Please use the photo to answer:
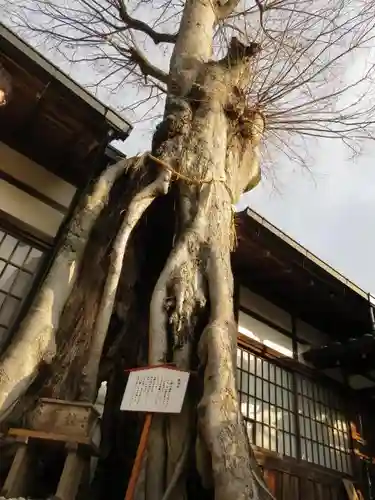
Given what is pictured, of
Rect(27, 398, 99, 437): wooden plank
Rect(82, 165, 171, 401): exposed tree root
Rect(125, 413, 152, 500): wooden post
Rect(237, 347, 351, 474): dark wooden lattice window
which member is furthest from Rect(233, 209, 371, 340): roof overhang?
Rect(27, 398, 99, 437): wooden plank

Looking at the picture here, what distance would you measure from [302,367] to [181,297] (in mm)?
4197

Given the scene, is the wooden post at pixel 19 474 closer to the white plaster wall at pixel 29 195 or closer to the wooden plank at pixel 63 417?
the wooden plank at pixel 63 417

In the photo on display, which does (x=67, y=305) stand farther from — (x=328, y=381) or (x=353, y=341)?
(x=328, y=381)

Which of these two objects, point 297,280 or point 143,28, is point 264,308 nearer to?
point 297,280

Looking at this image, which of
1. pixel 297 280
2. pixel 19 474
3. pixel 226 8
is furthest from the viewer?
pixel 226 8

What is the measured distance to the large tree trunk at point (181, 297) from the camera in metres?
3.35

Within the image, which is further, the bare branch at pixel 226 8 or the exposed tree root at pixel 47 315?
the bare branch at pixel 226 8

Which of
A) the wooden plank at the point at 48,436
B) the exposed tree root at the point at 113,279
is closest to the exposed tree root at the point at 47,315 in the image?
the wooden plank at the point at 48,436

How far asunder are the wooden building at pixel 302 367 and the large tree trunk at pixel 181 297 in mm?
1427

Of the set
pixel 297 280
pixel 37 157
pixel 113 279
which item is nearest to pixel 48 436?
pixel 113 279

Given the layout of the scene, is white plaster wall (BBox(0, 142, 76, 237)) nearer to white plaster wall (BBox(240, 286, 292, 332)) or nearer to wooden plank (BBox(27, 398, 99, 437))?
wooden plank (BBox(27, 398, 99, 437))

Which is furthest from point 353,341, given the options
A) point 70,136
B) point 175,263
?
point 70,136

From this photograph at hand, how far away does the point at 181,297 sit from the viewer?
4.13m

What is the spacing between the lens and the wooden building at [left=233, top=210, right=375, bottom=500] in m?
6.48
